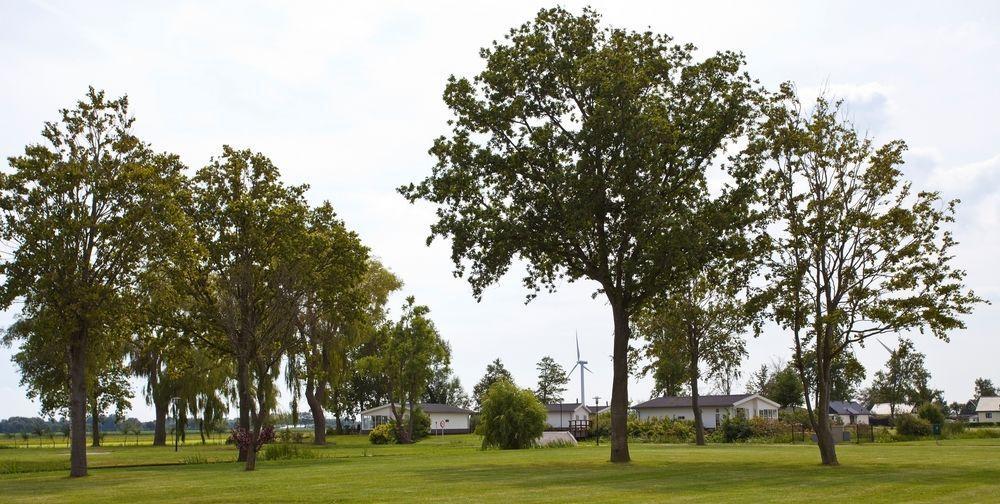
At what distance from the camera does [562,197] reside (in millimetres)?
31375

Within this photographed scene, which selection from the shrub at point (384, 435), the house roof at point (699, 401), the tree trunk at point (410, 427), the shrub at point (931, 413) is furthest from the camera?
the house roof at point (699, 401)

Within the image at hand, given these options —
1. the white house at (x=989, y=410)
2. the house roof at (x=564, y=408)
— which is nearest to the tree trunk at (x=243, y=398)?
the house roof at (x=564, y=408)

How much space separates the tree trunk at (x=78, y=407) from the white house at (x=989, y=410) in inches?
5300

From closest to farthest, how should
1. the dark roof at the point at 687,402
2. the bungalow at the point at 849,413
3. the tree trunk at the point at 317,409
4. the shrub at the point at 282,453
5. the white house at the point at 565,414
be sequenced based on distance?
the shrub at the point at 282,453 → the tree trunk at the point at 317,409 → the dark roof at the point at 687,402 → the white house at the point at 565,414 → the bungalow at the point at 849,413

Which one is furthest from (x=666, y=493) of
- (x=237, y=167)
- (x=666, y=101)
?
(x=237, y=167)

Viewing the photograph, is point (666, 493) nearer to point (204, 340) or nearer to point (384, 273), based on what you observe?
point (204, 340)

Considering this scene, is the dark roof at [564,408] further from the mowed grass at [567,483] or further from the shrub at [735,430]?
the mowed grass at [567,483]

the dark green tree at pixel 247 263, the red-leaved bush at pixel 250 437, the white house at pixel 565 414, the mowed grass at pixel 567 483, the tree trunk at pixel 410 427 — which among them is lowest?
the white house at pixel 565 414

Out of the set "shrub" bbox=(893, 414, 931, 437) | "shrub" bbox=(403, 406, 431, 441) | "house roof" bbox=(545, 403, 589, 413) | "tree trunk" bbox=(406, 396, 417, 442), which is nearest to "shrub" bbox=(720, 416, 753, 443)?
"shrub" bbox=(893, 414, 931, 437)

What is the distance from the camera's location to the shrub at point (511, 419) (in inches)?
1986

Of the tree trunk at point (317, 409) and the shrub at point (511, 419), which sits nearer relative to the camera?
the shrub at point (511, 419)

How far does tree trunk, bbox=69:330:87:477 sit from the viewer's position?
1168 inches

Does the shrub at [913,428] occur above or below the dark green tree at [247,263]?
below

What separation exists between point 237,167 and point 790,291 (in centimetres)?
2381
